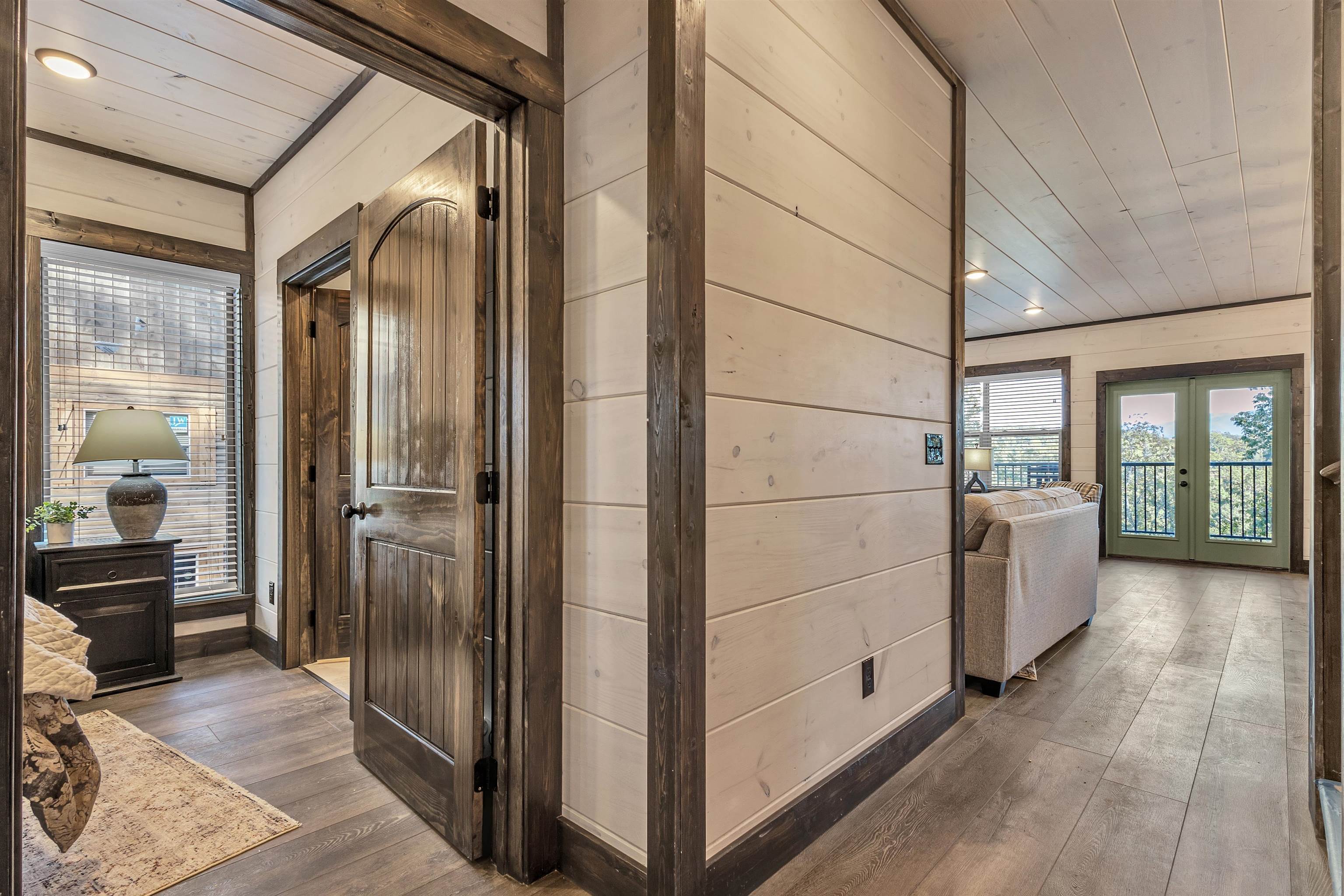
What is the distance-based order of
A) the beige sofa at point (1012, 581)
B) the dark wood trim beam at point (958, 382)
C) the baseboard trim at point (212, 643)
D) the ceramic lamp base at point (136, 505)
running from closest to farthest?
the dark wood trim beam at point (958, 382)
the beige sofa at point (1012, 581)
the ceramic lamp base at point (136, 505)
the baseboard trim at point (212, 643)

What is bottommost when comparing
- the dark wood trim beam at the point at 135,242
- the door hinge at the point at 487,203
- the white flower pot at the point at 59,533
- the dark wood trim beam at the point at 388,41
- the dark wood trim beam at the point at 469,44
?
the white flower pot at the point at 59,533

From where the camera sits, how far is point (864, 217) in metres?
2.13

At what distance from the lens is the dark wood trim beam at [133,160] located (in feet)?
10.4

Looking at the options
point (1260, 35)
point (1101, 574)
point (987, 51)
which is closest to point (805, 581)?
point (987, 51)

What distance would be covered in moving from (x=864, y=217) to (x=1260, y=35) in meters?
1.79

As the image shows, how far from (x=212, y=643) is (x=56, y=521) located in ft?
3.26

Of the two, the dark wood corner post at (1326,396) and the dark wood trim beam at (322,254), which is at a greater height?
the dark wood trim beam at (322,254)

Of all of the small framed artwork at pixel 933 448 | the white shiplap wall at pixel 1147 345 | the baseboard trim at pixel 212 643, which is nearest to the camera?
the small framed artwork at pixel 933 448

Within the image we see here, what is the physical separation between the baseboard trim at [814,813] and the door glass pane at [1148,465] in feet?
19.7

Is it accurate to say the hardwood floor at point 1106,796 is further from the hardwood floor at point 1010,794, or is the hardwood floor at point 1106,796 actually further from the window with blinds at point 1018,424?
the window with blinds at point 1018,424

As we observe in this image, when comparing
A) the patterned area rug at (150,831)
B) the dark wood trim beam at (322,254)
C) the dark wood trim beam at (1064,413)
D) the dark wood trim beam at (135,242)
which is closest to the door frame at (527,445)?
the patterned area rug at (150,831)

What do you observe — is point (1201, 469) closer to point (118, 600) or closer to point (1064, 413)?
point (1064, 413)

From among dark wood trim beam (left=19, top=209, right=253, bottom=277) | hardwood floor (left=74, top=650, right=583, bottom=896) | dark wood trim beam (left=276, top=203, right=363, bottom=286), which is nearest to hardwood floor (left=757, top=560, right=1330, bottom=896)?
hardwood floor (left=74, top=650, right=583, bottom=896)

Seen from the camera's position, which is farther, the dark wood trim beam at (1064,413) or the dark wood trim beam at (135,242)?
the dark wood trim beam at (1064,413)
